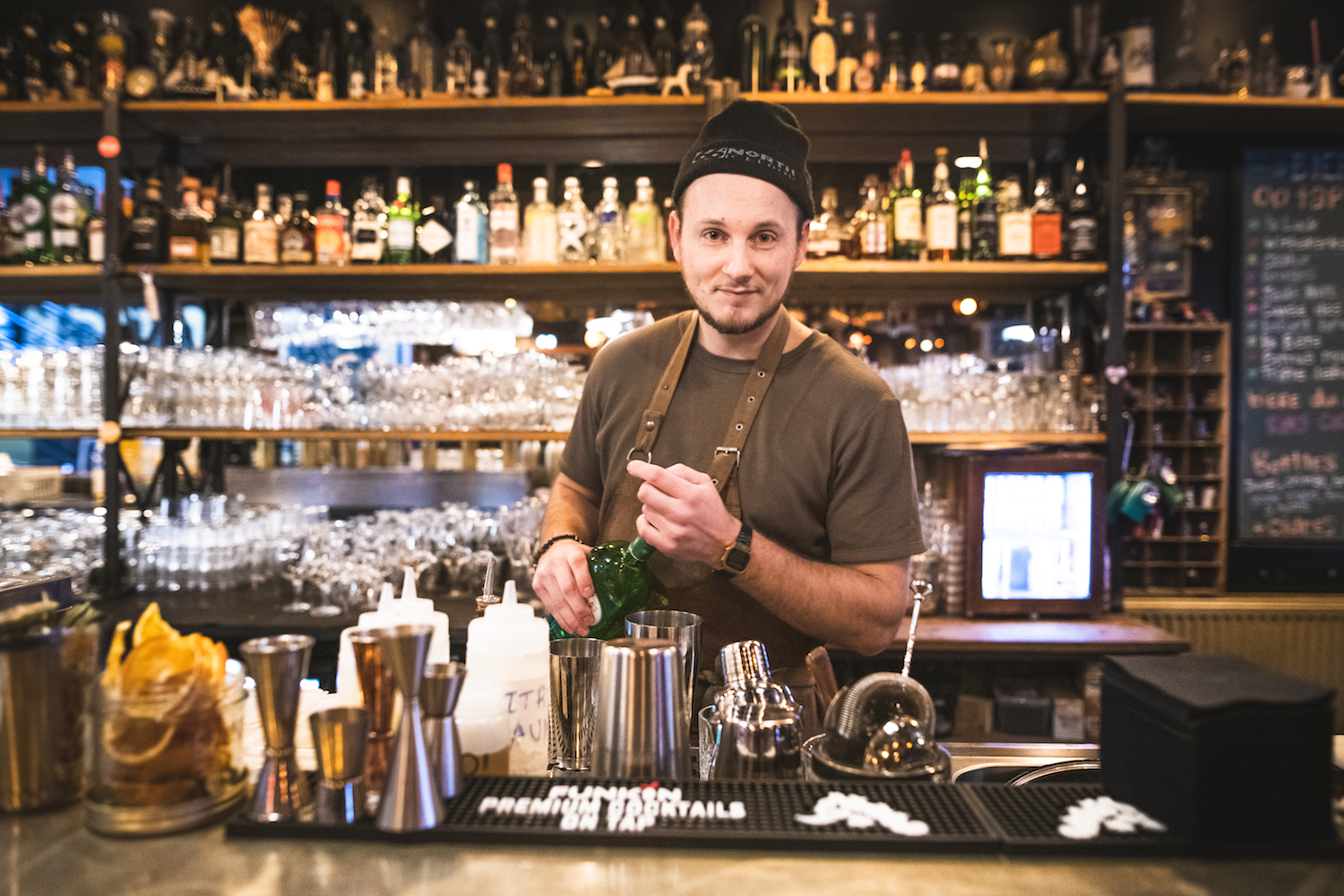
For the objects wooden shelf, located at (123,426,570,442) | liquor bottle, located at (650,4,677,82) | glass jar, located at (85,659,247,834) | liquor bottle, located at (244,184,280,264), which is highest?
liquor bottle, located at (650,4,677,82)

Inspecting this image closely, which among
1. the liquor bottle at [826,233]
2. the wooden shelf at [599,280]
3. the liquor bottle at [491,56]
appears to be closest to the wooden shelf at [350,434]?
the wooden shelf at [599,280]

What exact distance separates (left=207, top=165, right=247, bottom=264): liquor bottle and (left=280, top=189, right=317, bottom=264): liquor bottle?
0.15 meters

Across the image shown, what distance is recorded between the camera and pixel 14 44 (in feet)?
10.5

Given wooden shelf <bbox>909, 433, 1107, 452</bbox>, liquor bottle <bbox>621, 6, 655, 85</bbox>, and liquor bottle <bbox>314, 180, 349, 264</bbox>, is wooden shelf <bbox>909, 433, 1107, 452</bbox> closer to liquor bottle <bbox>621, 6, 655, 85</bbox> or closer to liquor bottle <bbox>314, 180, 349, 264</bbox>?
liquor bottle <bbox>621, 6, 655, 85</bbox>

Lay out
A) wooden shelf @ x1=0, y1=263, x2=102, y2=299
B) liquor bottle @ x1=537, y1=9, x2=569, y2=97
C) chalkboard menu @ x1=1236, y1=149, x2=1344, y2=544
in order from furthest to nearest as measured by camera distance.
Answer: chalkboard menu @ x1=1236, y1=149, x2=1344, y2=544 < liquor bottle @ x1=537, y1=9, x2=569, y2=97 < wooden shelf @ x1=0, y1=263, x2=102, y2=299

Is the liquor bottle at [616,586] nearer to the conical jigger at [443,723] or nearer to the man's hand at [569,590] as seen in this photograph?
the man's hand at [569,590]

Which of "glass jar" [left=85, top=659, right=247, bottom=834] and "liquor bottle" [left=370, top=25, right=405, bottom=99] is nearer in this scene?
"glass jar" [left=85, top=659, right=247, bottom=834]

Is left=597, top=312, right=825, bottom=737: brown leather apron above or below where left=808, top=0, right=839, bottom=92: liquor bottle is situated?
below

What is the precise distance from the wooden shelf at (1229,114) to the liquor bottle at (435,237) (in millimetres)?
2304

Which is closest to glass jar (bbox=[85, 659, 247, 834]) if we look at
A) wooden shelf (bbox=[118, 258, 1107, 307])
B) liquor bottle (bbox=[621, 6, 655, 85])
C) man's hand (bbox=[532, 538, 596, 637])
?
man's hand (bbox=[532, 538, 596, 637])

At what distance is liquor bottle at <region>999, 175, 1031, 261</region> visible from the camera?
8.87ft

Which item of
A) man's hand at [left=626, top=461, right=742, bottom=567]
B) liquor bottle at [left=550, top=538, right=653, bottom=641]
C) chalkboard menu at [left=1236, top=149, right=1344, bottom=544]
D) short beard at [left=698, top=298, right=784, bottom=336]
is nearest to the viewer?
man's hand at [left=626, top=461, right=742, bottom=567]

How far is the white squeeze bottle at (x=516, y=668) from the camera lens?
0.98m

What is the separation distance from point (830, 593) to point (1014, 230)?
175 centimetres
